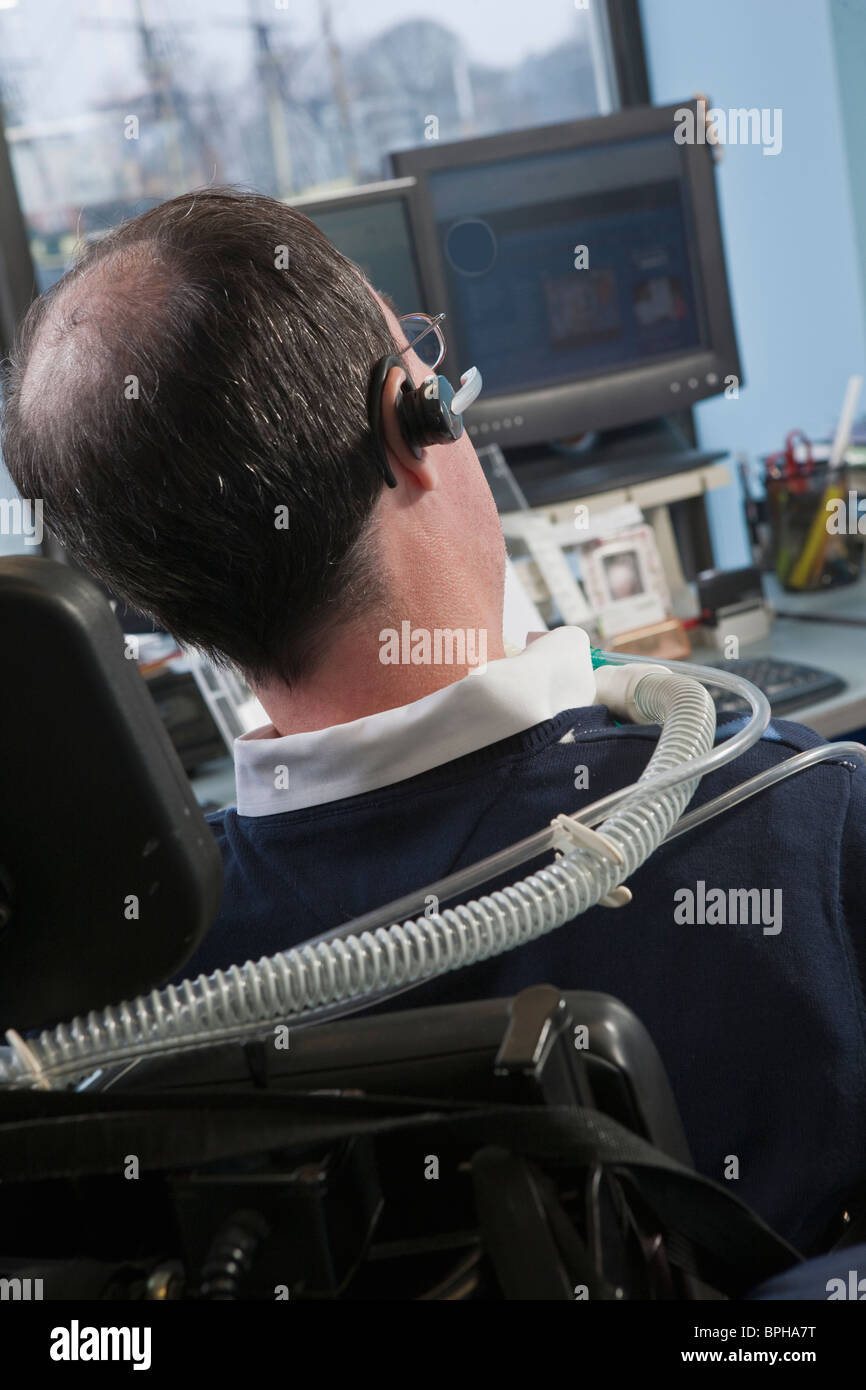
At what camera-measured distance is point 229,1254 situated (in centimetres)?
44

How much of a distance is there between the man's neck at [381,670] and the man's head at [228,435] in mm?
14

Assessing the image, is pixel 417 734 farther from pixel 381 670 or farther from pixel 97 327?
pixel 97 327

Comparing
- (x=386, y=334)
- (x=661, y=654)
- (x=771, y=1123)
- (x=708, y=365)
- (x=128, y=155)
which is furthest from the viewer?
(x=128, y=155)

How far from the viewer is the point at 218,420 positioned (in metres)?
0.76

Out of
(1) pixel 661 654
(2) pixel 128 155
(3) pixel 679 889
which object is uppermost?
(2) pixel 128 155

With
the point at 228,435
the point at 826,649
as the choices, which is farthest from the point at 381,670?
the point at 826,649

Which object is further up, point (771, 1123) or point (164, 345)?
point (164, 345)

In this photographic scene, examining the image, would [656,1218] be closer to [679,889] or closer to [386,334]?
[679,889]

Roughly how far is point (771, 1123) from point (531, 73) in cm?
252

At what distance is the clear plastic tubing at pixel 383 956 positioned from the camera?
54cm

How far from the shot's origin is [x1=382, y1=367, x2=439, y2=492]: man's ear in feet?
2.69

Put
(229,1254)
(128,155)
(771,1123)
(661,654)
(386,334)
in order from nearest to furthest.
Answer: (229,1254) < (771,1123) < (386,334) < (661,654) < (128,155)

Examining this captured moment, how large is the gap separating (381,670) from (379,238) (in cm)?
135
